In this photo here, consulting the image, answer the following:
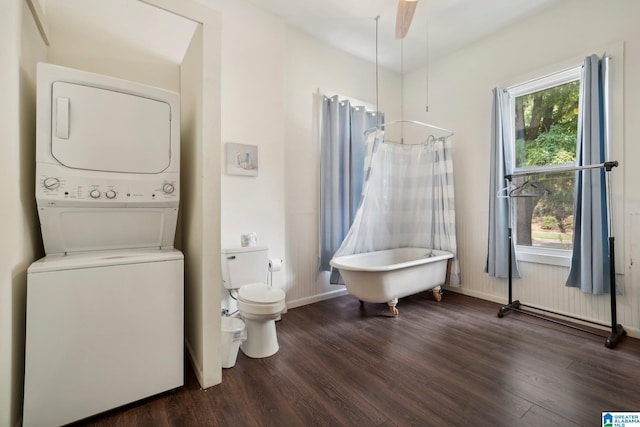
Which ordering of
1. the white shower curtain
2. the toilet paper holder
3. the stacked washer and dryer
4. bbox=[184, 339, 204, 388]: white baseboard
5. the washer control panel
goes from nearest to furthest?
A: the stacked washer and dryer, the washer control panel, bbox=[184, 339, 204, 388]: white baseboard, the toilet paper holder, the white shower curtain

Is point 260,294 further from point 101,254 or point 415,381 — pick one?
point 415,381

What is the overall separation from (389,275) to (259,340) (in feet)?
4.21

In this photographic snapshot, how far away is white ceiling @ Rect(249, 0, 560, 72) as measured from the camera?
270cm

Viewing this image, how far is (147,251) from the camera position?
1.72 metres

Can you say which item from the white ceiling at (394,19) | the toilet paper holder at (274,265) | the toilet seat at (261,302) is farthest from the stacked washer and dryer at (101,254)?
the white ceiling at (394,19)

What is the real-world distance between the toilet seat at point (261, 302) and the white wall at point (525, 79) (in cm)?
250

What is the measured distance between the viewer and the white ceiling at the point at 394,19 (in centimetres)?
270

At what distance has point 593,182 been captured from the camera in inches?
94.1

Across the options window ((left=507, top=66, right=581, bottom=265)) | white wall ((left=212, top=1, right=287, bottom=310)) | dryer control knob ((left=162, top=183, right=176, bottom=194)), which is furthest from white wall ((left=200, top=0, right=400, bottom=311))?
window ((left=507, top=66, right=581, bottom=265))

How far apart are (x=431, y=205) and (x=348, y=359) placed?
7.22 ft

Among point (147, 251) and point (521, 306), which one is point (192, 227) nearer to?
point (147, 251)

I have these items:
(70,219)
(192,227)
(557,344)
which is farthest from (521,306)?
(70,219)

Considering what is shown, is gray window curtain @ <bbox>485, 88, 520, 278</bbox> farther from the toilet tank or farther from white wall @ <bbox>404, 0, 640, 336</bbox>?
the toilet tank

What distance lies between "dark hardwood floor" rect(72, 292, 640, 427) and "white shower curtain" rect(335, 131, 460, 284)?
1.00m
